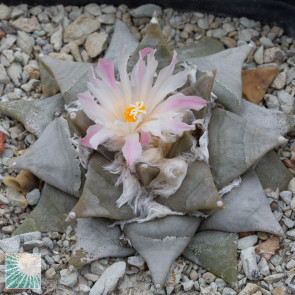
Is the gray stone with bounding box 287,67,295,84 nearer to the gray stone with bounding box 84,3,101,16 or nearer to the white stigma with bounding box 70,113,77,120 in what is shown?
the gray stone with bounding box 84,3,101,16

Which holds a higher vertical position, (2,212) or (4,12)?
(4,12)

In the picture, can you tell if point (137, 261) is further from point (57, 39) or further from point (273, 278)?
point (57, 39)

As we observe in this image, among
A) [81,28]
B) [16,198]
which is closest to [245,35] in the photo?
[81,28]

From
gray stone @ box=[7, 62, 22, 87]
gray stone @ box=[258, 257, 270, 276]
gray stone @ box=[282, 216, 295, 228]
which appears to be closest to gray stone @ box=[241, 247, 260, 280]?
gray stone @ box=[258, 257, 270, 276]

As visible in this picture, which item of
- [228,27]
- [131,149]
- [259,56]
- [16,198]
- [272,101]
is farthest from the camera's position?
[228,27]

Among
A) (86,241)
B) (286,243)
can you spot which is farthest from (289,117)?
(86,241)

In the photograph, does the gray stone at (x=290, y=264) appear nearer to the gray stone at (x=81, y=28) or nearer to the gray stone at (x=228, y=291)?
the gray stone at (x=228, y=291)
